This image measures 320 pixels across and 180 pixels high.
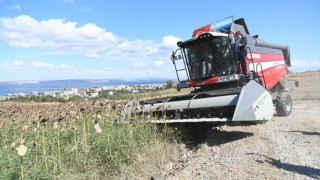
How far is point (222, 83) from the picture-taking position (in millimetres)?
9555

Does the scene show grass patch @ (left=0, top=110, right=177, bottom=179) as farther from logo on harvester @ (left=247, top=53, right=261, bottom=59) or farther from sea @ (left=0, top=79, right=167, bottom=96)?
sea @ (left=0, top=79, right=167, bottom=96)

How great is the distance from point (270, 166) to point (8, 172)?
3.79 metres

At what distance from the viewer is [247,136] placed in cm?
724

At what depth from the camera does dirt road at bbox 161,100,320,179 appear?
4973 mm

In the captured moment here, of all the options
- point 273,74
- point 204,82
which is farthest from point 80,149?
point 273,74

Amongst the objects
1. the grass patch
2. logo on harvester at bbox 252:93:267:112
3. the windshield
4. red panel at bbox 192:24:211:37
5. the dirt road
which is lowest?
the dirt road

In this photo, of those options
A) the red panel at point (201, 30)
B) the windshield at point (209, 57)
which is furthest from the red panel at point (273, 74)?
the red panel at point (201, 30)

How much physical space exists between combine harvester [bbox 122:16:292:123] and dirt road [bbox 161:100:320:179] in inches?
20.1

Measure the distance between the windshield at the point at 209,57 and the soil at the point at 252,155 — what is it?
194cm

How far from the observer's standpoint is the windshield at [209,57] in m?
9.34

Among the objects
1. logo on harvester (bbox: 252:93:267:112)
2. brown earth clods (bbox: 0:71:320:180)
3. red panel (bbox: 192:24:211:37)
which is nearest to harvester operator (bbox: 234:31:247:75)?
red panel (bbox: 192:24:211:37)

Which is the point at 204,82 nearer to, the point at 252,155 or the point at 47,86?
the point at 252,155

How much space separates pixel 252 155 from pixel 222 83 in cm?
406

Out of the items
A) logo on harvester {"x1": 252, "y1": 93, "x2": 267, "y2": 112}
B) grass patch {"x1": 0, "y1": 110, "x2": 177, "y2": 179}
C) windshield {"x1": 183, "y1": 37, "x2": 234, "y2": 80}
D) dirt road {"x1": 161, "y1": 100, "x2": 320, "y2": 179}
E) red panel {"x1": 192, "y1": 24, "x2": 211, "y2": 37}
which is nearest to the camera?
grass patch {"x1": 0, "y1": 110, "x2": 177, "y2": 179}
